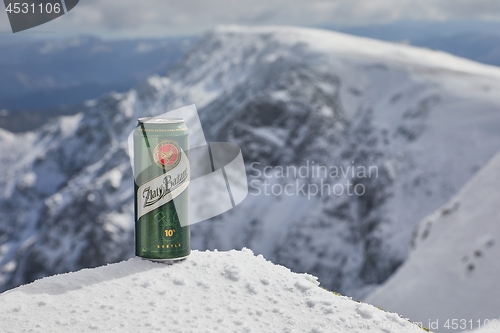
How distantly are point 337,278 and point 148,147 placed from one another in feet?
216

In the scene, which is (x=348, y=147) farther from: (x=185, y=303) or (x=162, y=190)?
(x=185, y=303)

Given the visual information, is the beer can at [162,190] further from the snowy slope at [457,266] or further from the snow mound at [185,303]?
the snowy slope at [457,266]

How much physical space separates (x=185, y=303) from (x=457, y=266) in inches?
599

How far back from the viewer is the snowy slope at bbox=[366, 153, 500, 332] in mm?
15898

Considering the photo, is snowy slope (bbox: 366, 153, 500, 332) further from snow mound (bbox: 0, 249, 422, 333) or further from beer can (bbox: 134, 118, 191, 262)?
beer can (bbox: 134, 118, 191, 262)

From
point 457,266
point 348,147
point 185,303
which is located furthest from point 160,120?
point 348,147

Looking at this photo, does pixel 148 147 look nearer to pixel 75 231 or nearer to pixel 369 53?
pixel 369 53

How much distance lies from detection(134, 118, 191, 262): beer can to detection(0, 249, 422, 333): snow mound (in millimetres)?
243

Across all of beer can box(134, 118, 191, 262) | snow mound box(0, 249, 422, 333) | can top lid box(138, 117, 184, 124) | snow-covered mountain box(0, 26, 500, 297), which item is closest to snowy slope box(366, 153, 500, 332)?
snow mound box(0, 249, 422, 333)

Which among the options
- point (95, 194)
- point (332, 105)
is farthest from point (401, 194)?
point (95, 194)

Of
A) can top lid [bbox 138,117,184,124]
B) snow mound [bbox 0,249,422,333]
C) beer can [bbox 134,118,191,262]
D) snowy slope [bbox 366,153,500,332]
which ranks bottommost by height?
snowy slope [bbox 366,153,500,332]

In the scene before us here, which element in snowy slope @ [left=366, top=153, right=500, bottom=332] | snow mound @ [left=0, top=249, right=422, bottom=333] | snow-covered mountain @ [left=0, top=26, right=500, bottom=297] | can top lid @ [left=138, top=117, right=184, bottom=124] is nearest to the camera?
snow mound @ [left=0, top=249, right=422, bottom=333]

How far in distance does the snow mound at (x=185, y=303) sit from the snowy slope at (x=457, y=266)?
9857mm

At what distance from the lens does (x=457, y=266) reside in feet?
57.7
